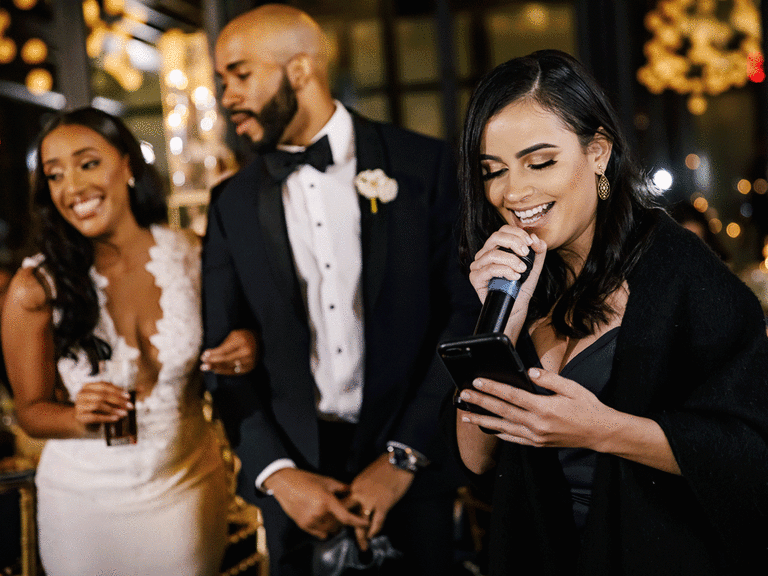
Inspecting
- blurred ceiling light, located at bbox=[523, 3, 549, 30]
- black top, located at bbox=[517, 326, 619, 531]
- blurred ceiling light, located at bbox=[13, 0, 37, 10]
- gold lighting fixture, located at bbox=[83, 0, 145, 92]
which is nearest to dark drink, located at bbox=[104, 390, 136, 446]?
black top, located at bbox=[517, 326, 619, 531]

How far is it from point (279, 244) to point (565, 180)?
876mm

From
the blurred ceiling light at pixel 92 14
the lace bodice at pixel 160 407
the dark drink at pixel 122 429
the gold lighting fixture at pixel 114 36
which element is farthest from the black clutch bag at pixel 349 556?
the blurred ceiling light at pixel 92 14

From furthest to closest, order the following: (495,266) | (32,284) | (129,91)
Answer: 1. (129,91)
2. (32,284)
3. (495,266)

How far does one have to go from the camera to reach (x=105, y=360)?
5.85 ft

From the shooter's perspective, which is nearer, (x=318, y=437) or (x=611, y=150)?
(x=611, y=150)

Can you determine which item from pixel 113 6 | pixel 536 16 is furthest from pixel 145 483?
pixel 536 16

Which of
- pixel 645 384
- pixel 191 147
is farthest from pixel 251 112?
pixel 191 147

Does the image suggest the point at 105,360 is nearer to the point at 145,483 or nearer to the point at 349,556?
the point at 145,483

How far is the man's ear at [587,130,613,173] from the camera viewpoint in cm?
123

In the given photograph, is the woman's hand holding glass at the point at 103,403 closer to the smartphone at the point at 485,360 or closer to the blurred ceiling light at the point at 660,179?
the smartphone at the point at 485,360

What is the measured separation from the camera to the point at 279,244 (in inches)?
72.4

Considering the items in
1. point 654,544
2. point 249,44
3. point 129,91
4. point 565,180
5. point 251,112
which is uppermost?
point 129,91

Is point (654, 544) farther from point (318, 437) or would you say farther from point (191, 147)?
point (191, 147)

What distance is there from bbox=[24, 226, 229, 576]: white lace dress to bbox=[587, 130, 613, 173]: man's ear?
1154mm
